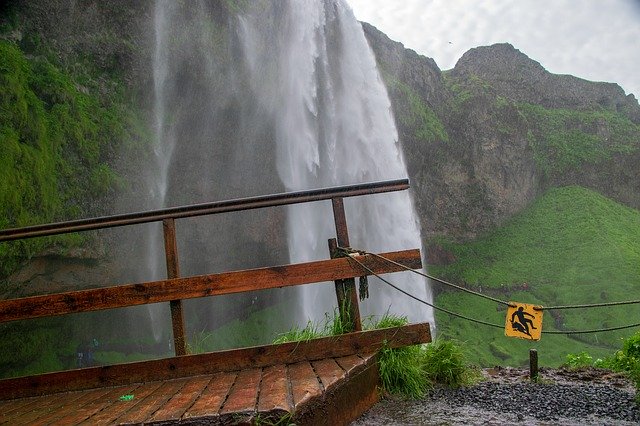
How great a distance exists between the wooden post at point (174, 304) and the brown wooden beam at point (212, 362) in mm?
170

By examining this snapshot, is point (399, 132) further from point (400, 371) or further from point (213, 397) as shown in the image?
point (213, 397)

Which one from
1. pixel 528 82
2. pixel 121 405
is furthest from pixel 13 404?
pixel 528 82

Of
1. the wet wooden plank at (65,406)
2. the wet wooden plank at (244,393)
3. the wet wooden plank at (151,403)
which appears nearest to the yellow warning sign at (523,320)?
the wet wooden plank at (244,393)

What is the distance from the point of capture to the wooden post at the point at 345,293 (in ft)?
13.2

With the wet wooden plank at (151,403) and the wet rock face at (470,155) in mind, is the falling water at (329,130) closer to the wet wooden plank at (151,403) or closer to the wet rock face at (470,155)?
the wet rock face at (470,155)

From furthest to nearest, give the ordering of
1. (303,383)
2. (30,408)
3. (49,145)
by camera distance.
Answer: (49,145) → (30,408) → (303,383)

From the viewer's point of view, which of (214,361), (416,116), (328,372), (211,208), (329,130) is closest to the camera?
(328,372)

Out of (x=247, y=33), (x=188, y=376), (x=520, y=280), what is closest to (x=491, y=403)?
(x=188, y=376)

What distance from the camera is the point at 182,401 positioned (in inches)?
118

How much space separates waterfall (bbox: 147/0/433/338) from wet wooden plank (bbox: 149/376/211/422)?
2127 centimetres

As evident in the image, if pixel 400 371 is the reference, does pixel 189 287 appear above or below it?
above

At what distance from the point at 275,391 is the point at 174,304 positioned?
150cm

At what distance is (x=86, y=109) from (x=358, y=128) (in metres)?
18.4

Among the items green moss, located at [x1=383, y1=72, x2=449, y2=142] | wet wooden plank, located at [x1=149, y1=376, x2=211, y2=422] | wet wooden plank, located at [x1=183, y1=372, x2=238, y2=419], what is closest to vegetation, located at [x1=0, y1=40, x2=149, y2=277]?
wet wooden plank, located at [x1=149, y1=376, x2=211, y2=422]
